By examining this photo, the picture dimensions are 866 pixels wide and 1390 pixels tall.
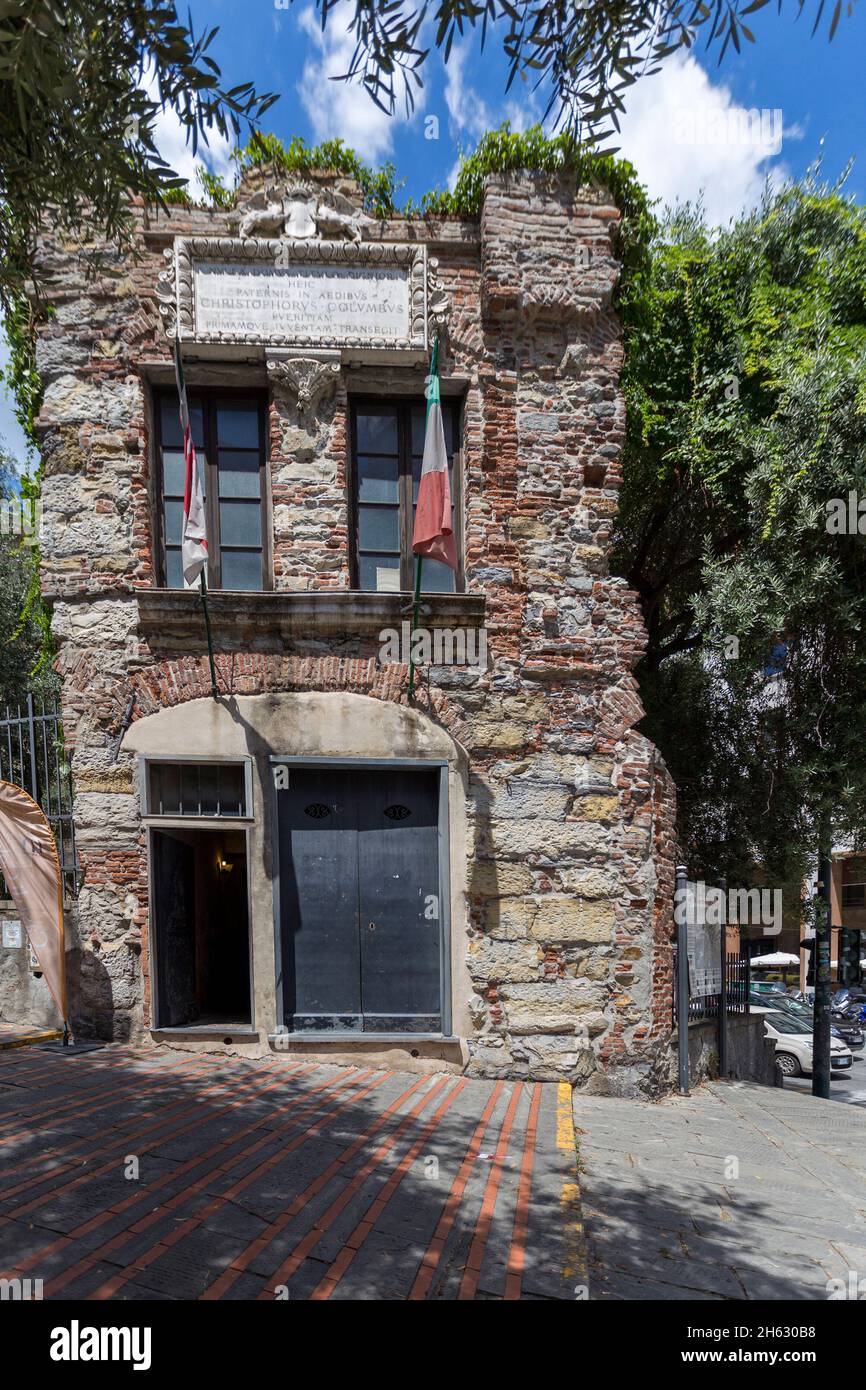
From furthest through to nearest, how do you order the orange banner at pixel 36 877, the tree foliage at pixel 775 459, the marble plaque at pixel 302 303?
1. the tree foliage at pixel 775 459
2. the marble plaque at pixel 302 303
3. the orange banner at pixel 36 877

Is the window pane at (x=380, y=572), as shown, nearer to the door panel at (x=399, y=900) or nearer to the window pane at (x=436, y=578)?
the window pane at (x=436, y=578)

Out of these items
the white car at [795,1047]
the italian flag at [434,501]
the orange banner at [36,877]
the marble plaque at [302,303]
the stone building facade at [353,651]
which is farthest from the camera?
the white car at [795,1047]

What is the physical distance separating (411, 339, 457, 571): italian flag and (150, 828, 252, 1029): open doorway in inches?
143

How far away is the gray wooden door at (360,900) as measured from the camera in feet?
22.7

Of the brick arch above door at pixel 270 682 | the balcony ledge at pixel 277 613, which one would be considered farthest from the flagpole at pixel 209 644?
the balcony ledge at pixel 277 613

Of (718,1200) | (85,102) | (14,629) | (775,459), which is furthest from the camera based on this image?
(14,629)

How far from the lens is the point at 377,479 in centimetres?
757

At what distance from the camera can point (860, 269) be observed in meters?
7.75

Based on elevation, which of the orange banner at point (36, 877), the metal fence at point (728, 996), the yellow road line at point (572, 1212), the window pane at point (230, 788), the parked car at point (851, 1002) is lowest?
the parked car at point (851, 1002)

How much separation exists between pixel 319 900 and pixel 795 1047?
11.5 metres

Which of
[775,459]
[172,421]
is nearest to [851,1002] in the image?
[775,459]

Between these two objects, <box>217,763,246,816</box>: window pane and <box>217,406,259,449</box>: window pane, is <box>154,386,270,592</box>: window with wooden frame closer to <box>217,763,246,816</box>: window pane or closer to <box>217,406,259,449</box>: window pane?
<box>217,406,259,449</box>: window pane

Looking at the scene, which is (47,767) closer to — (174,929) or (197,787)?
(197,787)

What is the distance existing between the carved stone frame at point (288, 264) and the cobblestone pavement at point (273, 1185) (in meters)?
6.47
